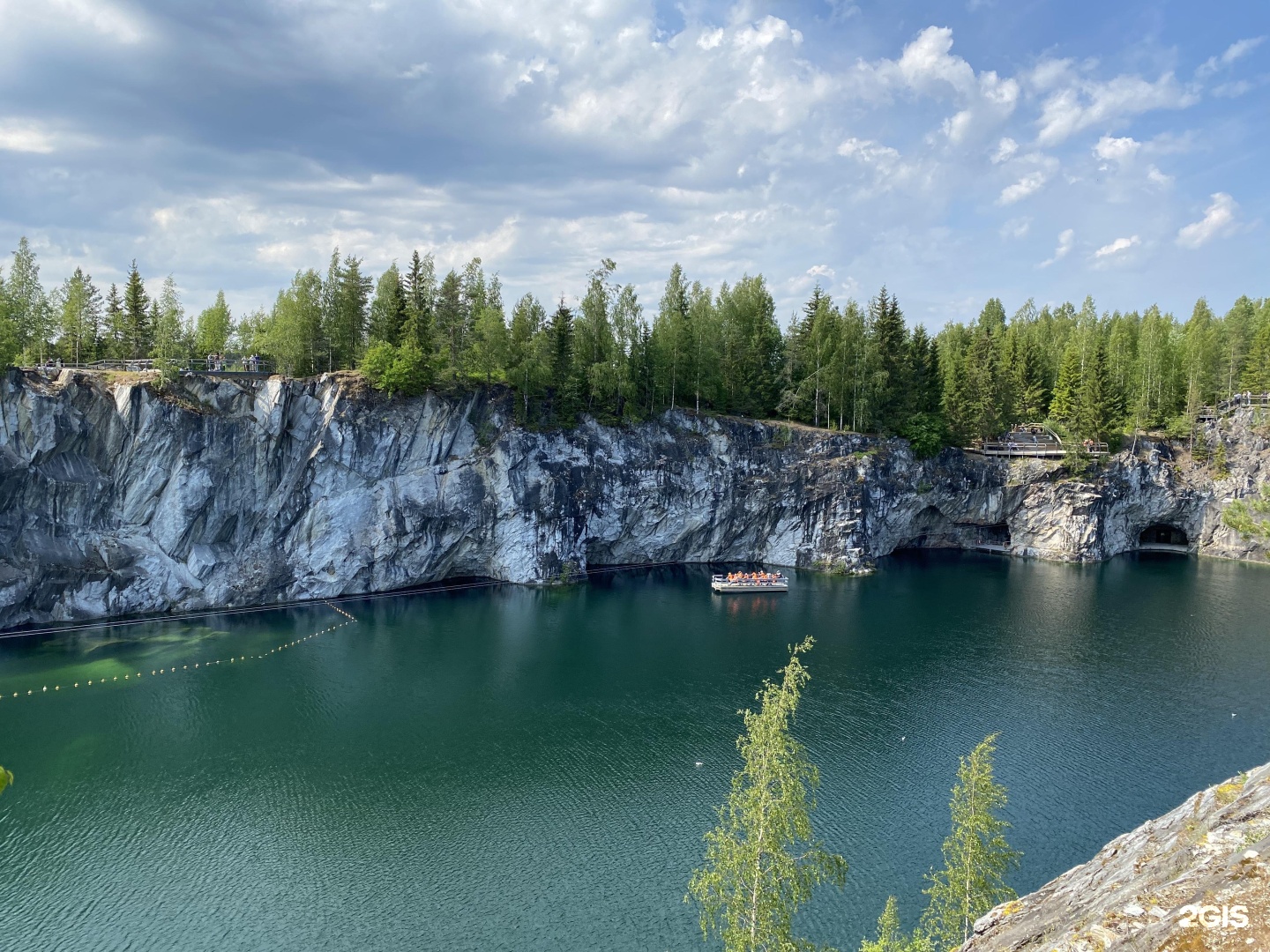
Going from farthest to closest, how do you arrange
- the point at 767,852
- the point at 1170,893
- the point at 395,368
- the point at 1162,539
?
the point at 1162,539 < the point at 395,368 < the point at 767,852 < the point at 1170,893

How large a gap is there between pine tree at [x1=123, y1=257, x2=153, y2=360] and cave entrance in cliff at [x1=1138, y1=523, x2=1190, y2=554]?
9742cm

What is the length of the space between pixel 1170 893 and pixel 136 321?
69448 mm

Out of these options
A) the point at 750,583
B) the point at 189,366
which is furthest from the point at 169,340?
the point at 750,583

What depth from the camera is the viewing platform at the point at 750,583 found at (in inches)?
2443

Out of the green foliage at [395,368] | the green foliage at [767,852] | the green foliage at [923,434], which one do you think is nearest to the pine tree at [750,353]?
the green foliage at [923,434]

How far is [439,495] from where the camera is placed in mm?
58531

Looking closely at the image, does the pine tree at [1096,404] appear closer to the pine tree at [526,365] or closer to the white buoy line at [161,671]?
the pine tree at [526,365]

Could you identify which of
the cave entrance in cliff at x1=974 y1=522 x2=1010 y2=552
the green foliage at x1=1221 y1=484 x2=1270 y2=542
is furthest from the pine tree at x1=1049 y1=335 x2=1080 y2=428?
the green foliage at x1=1221 y1=484 x2=1270 y2=542

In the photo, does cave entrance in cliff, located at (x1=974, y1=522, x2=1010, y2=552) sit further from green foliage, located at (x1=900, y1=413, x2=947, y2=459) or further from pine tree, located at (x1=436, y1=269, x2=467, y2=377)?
pine tree, located at (x1=436, y1=269, x2=467, y2=377)

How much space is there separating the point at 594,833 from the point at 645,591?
3504 cm

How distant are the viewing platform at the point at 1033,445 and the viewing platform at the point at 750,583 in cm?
3019

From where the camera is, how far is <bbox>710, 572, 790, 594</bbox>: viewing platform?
62062mm

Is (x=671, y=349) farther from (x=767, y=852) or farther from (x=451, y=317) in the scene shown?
(x=767, y=852)

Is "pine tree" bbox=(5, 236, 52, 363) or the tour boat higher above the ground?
"pine tree" bbox=(5, 236, 52, 363)
